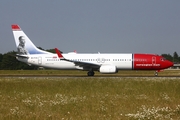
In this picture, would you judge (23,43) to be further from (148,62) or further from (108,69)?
(148,62)

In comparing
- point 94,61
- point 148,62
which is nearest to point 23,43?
point 94,61

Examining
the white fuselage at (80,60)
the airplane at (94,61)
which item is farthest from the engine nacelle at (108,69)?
the white fuselage at (80,60)

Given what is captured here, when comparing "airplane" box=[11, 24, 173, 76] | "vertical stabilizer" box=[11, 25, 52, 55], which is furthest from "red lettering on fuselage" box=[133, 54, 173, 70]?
"vertical stabilizer" box=[11, 25, 52, 55]

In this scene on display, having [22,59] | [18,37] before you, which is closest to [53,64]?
[22,59]

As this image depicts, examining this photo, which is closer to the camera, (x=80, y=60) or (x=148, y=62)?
(x=148, y=62)

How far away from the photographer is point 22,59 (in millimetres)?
41188

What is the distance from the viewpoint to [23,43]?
42375 mm

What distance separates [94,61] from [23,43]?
10635 millimetres

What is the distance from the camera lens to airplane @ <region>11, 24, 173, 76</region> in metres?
38.6

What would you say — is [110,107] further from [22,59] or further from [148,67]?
[22,59]

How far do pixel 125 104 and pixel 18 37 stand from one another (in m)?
34.0

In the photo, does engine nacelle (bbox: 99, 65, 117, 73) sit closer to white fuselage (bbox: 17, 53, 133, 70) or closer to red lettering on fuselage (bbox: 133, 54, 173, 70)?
white fuselage (bbox: 17, 53, 133, 70)

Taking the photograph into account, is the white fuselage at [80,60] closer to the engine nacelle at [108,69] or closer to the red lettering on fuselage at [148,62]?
the red lettering on fuselage at [148,62]

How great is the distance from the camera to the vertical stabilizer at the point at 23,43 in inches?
1649
